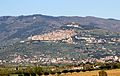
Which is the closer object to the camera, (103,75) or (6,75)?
(103,75)

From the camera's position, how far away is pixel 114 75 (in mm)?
138250

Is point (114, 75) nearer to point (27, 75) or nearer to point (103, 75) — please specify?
point (103, 75)

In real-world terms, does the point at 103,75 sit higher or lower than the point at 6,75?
higher

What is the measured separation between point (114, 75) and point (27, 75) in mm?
60204

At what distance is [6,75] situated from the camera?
195 m

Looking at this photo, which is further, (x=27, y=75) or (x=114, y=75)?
(x=27, y=75)

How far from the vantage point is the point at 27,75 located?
18900 centimetres

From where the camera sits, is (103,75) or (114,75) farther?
(114,75)

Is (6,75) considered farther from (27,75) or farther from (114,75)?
(114,75)

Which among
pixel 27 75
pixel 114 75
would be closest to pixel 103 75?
pixel 114 75

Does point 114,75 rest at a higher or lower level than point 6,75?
higher

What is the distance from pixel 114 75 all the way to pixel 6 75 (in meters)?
70.8

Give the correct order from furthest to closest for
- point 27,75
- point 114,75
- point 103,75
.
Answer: point 27,75 → point 114,75 → point 103,75

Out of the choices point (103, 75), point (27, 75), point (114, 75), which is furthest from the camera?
point (27, 75)
